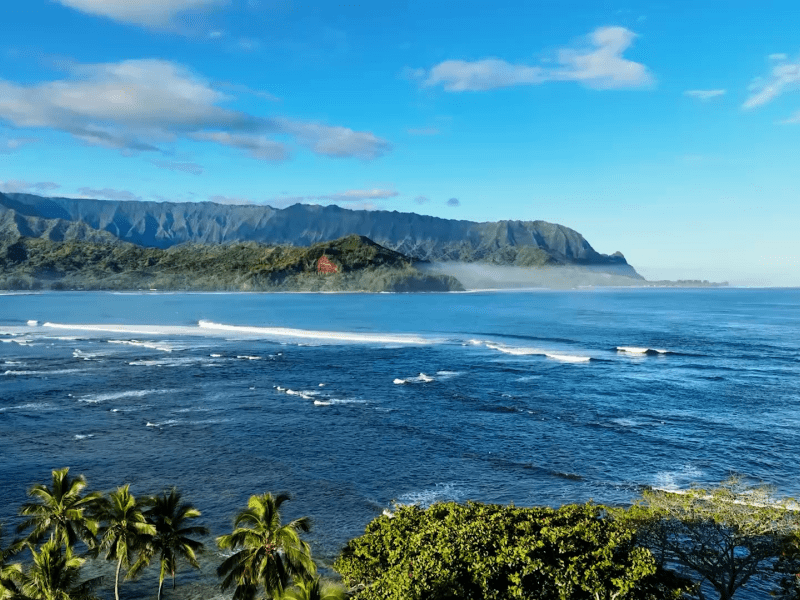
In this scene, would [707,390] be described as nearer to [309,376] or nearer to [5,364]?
[309,376]

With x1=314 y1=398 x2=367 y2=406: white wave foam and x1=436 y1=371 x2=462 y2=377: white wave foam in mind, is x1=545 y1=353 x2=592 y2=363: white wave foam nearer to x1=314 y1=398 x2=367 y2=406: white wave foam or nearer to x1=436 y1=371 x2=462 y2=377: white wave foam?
x1=436 y1=371 x2=462 y2=377: white wave foam

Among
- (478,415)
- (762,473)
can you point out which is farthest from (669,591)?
(478,415)

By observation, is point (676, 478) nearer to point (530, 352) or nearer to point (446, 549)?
point (446, 549)

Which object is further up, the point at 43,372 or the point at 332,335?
the point at 332,335

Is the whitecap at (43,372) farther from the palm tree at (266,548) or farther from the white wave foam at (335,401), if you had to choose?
the palm tree at (266,548)

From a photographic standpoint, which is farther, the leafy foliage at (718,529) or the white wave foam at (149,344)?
the white wave foam at (149,344)

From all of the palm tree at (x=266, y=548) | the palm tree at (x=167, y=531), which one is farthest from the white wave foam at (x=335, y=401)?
the palm tree at (x=266, y=548)

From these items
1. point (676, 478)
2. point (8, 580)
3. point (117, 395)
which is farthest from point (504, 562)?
point (117, 395)
